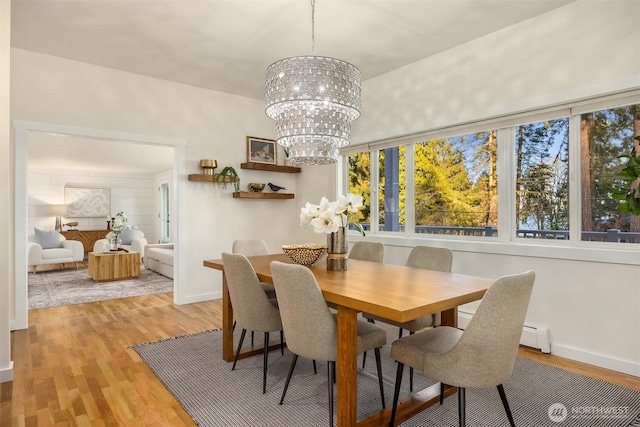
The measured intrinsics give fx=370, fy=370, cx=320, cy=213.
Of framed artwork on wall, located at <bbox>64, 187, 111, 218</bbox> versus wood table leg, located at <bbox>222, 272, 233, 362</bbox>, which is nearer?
wood table leg, located at <bbox>222, 272, 233, 362</bbox>

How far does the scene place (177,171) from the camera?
450cm

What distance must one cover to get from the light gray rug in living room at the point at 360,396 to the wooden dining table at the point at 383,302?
145mm

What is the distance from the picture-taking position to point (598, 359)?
8.71 ft

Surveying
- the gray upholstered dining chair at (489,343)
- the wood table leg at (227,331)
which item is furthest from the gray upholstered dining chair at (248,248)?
the gray upholstered dining chair at (489,343)

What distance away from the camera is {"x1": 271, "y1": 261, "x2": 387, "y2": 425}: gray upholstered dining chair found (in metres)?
1.82

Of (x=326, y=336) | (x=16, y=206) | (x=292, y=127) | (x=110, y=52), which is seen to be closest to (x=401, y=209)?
(x=292, y=127)

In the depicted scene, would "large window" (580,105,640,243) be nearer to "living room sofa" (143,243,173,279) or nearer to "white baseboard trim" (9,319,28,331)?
"white baseboard trim" (9,319,28,331)

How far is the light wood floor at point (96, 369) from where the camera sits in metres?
2.04

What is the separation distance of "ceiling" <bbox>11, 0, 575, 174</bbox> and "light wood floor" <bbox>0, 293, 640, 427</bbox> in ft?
8.78

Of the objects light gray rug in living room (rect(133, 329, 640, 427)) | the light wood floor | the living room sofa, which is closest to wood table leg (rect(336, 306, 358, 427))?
light gray rug in living room (rect(133, 329, 640, 427))

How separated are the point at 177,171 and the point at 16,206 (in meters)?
1.58

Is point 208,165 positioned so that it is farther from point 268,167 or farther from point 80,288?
point 80,288

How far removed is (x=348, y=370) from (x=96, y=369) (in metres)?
1.97

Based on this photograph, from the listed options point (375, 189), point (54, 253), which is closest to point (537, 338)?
point (375, 189)
